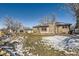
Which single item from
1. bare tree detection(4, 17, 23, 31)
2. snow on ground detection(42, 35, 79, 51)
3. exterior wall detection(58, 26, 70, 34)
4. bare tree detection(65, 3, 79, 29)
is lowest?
snow on ground detection(42, 35, 79, 51)

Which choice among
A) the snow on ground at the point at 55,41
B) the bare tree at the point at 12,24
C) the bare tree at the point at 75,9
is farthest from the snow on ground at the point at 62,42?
the bare tree at the point at 12,24

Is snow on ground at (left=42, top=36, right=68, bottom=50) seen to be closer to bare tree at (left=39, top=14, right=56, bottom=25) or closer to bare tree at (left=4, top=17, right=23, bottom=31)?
bare tree at (left=39, top=14, right=56, bottom=25)

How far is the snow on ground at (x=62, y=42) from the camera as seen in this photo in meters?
1.77

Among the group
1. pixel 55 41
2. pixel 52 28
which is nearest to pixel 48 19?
pixel 52 28

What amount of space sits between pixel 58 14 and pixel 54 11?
0.05 m

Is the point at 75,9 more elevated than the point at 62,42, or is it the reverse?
the point at 75,9

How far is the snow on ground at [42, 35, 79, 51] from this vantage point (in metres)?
1.77

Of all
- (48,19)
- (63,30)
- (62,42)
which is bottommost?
(62,42)

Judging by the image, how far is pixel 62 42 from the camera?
1781 millimetres

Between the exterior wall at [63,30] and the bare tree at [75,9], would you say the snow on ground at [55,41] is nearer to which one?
the exterior wall at [63,30]

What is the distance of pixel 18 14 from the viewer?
180cm

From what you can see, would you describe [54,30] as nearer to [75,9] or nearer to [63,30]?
[63,30]

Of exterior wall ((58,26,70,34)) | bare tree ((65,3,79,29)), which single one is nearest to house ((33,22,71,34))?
exterior wall ((58,26,70,34))

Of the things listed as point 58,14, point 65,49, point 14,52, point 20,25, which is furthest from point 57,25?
point 14,52
